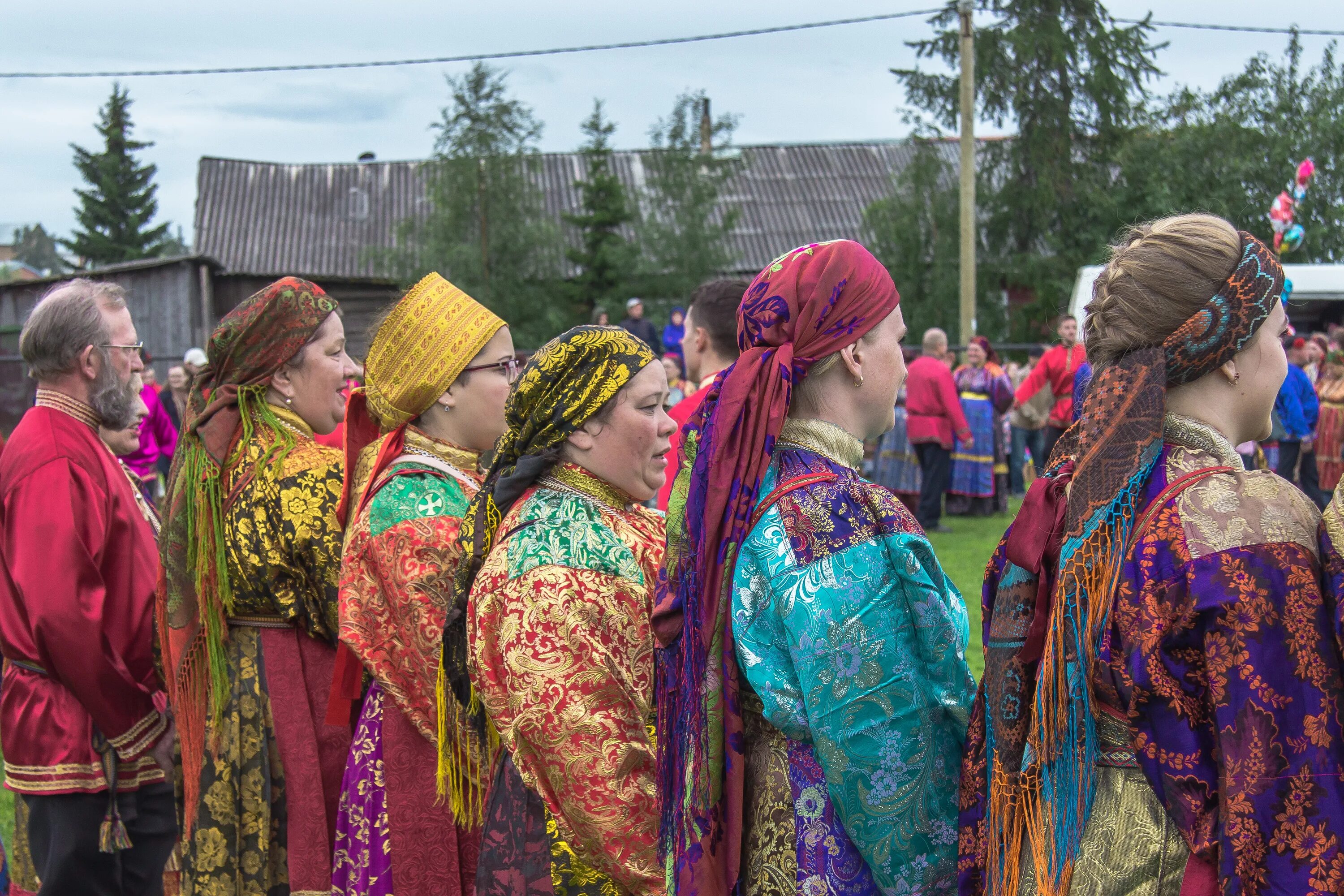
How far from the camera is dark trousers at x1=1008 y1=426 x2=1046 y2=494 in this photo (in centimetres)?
1406

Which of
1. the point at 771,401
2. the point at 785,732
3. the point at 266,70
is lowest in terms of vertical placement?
the point at 785,732

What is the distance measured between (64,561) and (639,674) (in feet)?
6.43

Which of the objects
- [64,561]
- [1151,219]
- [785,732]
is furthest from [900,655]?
[64,561]

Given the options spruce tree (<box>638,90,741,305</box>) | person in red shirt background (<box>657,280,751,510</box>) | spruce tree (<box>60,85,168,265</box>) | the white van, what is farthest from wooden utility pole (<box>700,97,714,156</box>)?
spruce tree (<box>60,85,168,265</box>)

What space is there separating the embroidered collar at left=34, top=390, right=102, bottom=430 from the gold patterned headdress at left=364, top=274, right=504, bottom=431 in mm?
1029

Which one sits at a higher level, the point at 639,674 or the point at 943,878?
the point at 639,674

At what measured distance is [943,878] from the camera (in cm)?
193

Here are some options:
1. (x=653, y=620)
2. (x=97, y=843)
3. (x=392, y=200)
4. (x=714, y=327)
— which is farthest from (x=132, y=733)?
(x=392, y=200)

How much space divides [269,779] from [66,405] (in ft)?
4.32

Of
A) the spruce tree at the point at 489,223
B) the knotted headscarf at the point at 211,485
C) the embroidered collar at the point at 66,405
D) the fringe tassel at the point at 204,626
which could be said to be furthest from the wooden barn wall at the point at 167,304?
the fringe tassel at the point at 204,626

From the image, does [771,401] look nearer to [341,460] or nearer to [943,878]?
[943,878]

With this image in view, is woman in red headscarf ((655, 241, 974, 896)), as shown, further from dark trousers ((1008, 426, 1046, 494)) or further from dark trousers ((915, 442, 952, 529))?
dark trousers ((1008, 426, 1046, 494))

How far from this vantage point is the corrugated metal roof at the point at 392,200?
2542cm

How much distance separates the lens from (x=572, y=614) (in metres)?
2.19
